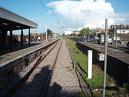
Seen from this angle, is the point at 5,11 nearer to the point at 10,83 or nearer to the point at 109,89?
the point at 10,83

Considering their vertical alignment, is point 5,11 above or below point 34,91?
above

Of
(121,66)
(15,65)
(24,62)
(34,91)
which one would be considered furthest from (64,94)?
(24,62)

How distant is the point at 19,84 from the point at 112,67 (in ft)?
23.5

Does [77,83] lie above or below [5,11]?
below

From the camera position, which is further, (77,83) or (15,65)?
(15,65)

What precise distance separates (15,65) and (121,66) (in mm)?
7076

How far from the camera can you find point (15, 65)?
18062 mm

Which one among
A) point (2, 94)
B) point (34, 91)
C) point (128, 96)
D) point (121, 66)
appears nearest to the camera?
point (128, 96)

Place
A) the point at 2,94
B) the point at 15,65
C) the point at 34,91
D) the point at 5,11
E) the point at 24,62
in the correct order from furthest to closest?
the point at 5,11 < the point at 24,62 < the point at 15,65 < the point at 34,91 < the point at 2,94

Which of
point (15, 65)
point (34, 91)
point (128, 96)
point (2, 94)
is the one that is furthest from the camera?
point (15, 65)

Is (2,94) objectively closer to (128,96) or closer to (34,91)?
(34,91)

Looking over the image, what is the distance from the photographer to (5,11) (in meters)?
24.1

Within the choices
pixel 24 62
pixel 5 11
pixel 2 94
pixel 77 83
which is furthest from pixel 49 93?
pixel 5 11

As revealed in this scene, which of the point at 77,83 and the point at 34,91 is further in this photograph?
the point at 77,83
